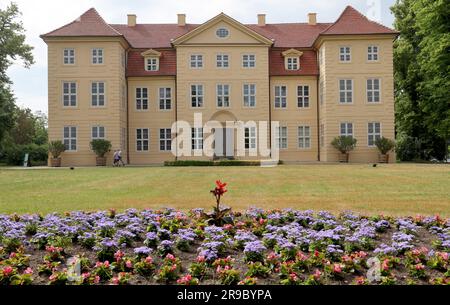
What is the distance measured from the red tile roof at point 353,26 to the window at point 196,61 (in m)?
9.62

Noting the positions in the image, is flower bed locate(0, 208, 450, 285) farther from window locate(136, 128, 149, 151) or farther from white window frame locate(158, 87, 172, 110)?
white window frame locate(158, 87, 172, 110)

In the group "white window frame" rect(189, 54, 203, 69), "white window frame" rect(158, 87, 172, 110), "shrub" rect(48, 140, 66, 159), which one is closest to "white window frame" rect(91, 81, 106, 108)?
"shrub" rect(48, 140, 66, 159)

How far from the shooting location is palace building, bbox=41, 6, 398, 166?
4003 centimetres

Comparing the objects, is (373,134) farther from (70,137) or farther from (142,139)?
(70,137)

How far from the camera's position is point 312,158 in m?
42.6

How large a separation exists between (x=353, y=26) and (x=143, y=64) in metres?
17.0

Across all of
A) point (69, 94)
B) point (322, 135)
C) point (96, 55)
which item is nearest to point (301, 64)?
point (322, 135)

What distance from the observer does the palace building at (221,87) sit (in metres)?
40.0

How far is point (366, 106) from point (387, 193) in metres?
26.0

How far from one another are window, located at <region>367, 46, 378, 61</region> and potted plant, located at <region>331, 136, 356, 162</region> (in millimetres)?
6413

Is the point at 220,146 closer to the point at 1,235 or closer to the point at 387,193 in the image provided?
the point at 387,193

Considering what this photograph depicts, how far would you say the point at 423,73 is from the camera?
136ft

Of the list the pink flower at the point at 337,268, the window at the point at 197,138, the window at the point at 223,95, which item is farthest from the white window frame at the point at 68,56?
the pink flower at the point at 337,268
